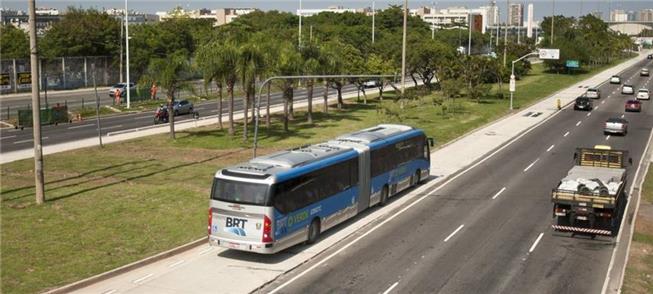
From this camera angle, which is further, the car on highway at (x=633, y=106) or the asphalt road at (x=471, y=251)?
the car on highway at (x=633, y=106)

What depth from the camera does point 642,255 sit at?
25203 mm

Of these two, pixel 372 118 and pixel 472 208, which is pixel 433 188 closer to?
pixel 472 208

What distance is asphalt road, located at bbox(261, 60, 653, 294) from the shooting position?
22.2 m

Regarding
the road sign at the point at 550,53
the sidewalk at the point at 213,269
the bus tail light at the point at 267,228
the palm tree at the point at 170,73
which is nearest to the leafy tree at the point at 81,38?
the palm tree at the point at 170,73

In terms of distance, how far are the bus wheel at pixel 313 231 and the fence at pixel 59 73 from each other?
57810 millimetres

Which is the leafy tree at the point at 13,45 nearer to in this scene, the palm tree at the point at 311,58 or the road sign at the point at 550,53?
the palm tree at the point at 311,58

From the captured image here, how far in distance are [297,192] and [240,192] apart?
2.22 m

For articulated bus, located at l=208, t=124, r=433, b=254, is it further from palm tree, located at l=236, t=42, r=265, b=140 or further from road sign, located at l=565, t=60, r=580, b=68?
road sign, located at l=565, t=60, r=580, b=68

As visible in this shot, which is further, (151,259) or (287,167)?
(287,167)

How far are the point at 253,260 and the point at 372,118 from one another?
42.6 metres

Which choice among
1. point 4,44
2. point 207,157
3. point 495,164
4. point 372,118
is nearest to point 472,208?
point 495,164

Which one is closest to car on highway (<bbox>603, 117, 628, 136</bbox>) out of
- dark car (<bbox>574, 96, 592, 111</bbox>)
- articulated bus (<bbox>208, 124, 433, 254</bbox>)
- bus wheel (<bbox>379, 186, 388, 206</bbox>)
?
dark car (<bbox>574, 96, 592, 111</bbox>)

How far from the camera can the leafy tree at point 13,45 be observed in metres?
95.8

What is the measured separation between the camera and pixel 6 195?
33000mm
